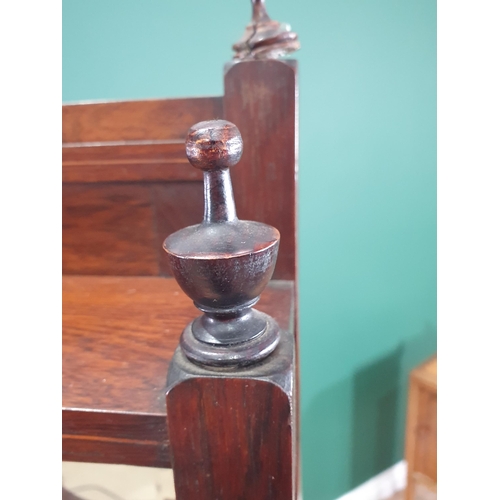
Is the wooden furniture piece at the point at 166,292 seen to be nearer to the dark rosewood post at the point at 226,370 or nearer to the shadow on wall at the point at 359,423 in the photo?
the dark rosewood post at the point at 226,370

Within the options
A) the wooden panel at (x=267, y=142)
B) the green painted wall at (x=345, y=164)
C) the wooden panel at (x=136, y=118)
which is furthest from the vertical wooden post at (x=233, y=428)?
the green painted wall at (x=345, y=164)

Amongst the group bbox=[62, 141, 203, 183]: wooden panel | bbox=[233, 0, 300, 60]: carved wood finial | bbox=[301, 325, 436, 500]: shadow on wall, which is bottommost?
bbox=[301, 325, 436, 500]: shadow on wall

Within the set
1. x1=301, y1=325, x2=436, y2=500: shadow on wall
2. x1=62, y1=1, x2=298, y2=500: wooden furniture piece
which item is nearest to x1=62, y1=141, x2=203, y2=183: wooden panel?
x1=62, y1=1, x2=298, y2=500: wooden furniture piece

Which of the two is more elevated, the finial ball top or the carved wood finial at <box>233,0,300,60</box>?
the carved wood finial at <box>233,0,300,60</box>

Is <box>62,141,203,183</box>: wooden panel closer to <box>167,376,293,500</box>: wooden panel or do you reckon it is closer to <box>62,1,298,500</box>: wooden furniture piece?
<box>62,1,298,500</box>: wooden furniture piece

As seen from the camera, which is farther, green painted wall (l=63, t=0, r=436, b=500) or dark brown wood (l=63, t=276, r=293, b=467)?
green painted wall (l=63, t=0, r=436, b=500)

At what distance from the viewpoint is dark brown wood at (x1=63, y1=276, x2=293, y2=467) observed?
0.36m

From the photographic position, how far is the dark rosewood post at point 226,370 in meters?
0.30

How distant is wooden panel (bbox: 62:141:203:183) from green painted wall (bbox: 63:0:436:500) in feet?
1.89

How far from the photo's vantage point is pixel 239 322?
0.33m

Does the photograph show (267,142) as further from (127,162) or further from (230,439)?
(230,439)

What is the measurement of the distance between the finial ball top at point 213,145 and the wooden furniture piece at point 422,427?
1.16m

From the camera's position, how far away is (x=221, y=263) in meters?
0.28
